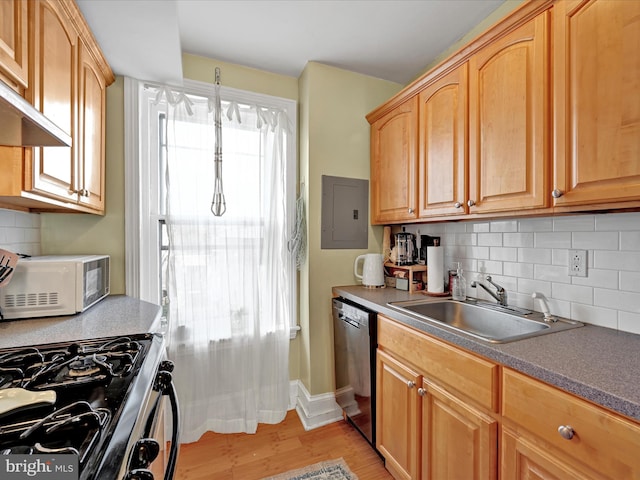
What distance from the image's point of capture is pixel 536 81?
1216 mm

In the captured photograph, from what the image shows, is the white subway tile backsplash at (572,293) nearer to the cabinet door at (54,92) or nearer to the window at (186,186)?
the window at (186,186)

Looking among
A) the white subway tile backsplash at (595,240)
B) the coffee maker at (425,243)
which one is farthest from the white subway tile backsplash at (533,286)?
the coffee maker at (425,243)

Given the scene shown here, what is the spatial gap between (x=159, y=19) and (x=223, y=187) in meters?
0.94

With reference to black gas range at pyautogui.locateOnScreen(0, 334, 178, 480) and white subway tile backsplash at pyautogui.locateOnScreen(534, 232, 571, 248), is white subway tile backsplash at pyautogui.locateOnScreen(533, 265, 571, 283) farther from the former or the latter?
black gas range at pyautogui.locateOnScreen(0, 334, 178, 480)

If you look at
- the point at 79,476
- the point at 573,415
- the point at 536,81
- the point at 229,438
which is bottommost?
the point at 229,438

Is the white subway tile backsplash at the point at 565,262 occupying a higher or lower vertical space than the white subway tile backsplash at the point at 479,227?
lower

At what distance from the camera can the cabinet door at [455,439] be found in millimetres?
1065

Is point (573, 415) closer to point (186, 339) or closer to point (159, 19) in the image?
point (186, 339)

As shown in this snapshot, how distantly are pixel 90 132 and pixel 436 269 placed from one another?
6.91 feet

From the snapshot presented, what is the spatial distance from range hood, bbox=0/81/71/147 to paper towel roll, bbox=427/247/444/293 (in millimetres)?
1833

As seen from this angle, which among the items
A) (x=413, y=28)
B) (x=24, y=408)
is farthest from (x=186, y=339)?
(x=413, y=28)

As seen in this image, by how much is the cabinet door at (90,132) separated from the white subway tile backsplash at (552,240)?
2245 mm

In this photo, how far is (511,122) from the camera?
51.9 inches

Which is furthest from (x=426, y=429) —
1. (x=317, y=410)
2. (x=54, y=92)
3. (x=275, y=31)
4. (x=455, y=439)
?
(x=275, y=31)
